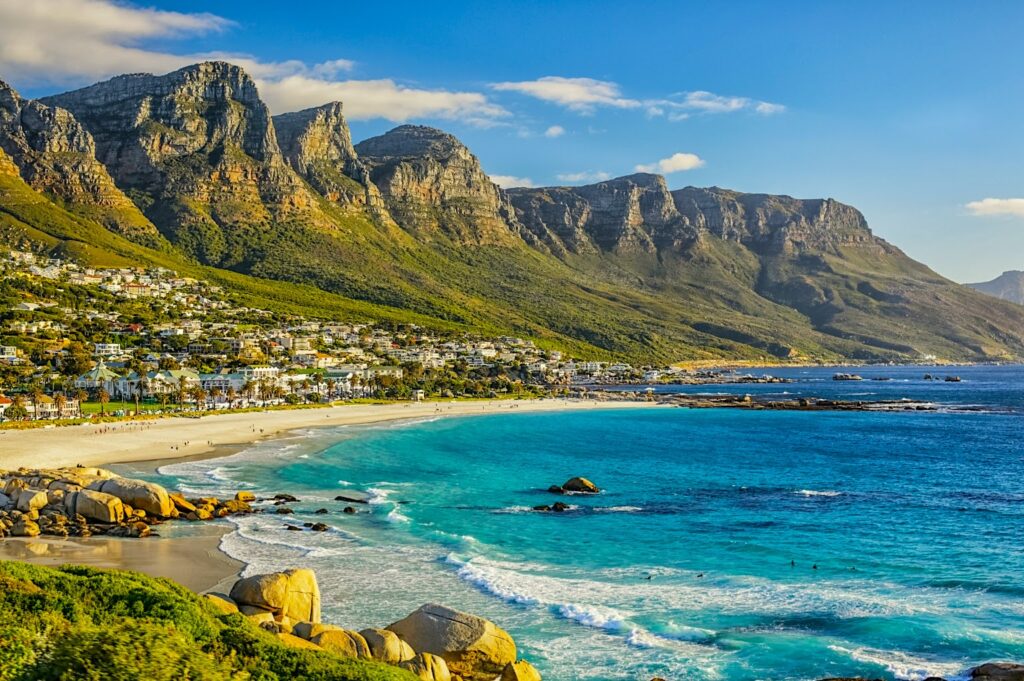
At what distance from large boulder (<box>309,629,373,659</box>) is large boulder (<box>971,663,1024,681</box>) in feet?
55.0

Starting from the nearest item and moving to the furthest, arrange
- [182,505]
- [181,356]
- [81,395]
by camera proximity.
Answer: [182,505], [81,395], [181,356]

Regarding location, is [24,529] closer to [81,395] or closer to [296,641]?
[296,641]

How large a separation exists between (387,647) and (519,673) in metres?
3.52

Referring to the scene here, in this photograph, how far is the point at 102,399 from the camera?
106 m

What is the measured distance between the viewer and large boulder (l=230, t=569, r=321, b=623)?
78.3ft

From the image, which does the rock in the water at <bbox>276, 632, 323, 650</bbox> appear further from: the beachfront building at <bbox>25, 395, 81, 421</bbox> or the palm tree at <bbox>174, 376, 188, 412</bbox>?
the palm tree at <bbox>174, 376, 188, 412</bbox>

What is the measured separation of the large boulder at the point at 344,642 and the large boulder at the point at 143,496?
27340mm

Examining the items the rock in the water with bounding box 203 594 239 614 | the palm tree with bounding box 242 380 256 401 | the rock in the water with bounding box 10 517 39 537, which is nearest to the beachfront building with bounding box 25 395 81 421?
the palm tree with bounding box 242 380 256 401

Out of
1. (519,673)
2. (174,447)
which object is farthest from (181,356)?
(519,673)

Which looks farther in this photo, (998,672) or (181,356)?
(181,356)

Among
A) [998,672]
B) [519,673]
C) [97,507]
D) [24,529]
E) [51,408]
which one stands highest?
[51,408]

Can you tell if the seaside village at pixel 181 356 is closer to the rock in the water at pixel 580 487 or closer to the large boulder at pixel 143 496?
the large boulder at pixel 143 496

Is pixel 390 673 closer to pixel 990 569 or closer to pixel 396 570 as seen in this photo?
pixel 396 570

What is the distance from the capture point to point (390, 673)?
15.6 meters
